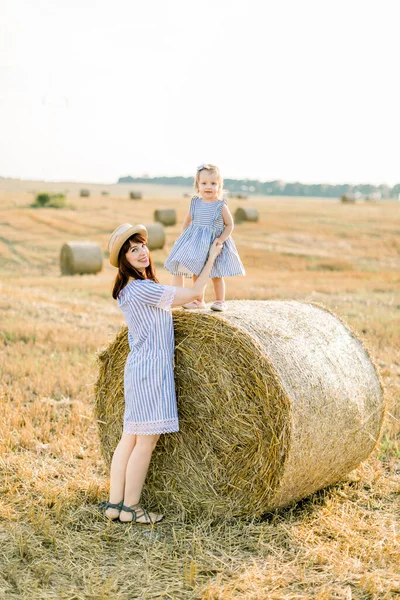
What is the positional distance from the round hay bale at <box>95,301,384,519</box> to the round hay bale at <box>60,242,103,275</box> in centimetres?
1340

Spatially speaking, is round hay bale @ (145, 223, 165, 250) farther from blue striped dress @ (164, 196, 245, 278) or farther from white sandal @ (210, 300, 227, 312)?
white sandal @ (210, 300, 227, 312)

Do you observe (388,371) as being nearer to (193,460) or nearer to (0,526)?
(193,460)

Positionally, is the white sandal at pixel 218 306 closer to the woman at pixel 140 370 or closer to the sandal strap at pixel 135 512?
the woman at pixel 140 370

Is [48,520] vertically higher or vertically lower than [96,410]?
lower

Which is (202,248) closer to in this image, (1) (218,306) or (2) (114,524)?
(1) (218,306)

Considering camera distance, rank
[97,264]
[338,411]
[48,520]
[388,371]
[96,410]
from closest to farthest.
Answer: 1. [48,520]
2. [338,411]
3. [96,410]
4. [388,371]
5. [97,264]

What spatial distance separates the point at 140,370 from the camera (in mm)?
4648

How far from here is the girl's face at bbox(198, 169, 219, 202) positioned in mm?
5223

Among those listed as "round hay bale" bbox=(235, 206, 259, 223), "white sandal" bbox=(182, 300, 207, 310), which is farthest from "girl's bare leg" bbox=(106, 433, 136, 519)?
"round hay bale" bbox=(235, 206, 259, 223)

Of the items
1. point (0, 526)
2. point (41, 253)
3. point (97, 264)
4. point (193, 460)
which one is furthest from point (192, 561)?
point (41, 253)

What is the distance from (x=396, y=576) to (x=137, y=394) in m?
1.84

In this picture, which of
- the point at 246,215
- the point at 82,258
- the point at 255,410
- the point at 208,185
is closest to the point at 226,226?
the point at 208,185

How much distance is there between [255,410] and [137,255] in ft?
4.07

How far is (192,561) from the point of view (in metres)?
3.92
